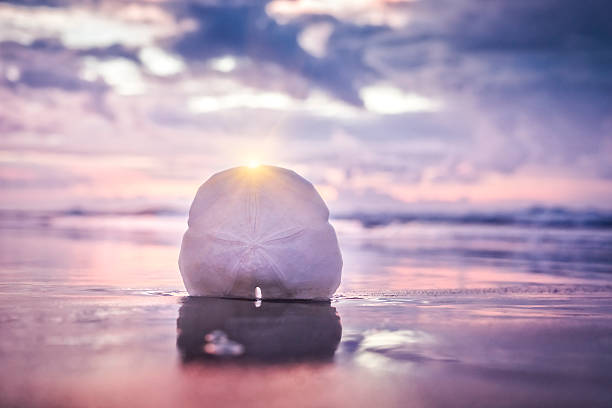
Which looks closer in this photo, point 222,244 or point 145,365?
point 145,365

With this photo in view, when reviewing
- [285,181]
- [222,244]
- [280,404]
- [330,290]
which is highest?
[285,181]

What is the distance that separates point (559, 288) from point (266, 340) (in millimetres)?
5002

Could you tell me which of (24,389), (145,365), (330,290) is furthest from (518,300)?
(24,389)

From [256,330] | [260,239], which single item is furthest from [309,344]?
[260,239]

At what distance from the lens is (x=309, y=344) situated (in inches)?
199

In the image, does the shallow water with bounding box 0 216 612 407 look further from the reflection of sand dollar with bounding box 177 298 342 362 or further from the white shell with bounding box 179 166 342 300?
the white shell with bounding box 179 166 342 300

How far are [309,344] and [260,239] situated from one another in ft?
5.86

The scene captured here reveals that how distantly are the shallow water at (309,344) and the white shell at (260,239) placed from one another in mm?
220

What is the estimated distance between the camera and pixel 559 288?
878cm

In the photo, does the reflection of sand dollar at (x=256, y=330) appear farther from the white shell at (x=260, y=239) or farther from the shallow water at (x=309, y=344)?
the white shell at (x=260, y=239)

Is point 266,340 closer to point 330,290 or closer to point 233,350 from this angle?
point 233,350

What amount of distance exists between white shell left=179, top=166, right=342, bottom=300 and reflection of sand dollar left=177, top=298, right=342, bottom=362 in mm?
179

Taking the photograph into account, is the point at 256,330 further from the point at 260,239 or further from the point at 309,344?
the point at 260,239

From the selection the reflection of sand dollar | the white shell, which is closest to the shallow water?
the reflection of sand dollar
